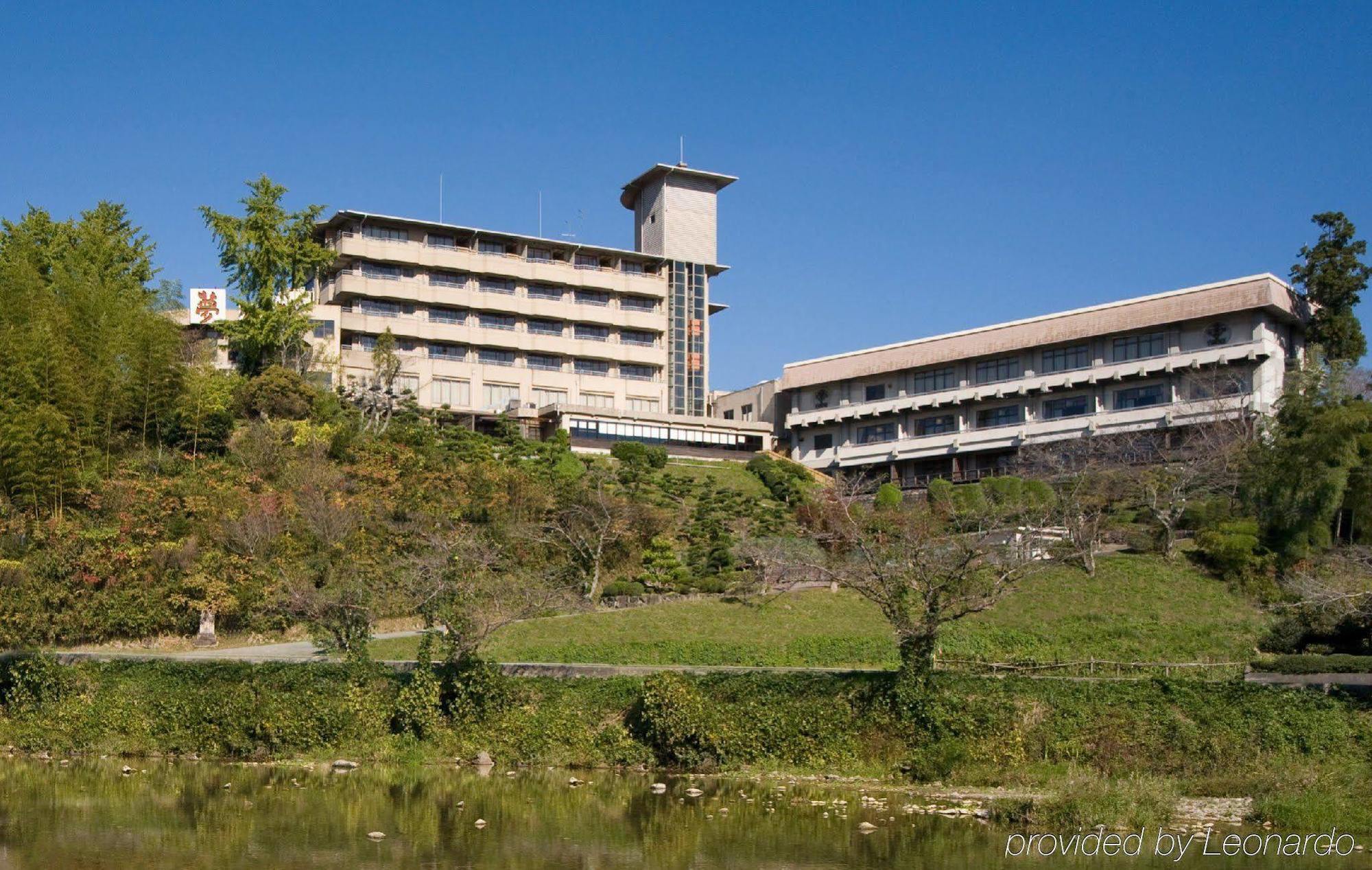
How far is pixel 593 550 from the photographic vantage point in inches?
1868

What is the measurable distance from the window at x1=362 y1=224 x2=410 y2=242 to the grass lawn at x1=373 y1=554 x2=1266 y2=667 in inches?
1545

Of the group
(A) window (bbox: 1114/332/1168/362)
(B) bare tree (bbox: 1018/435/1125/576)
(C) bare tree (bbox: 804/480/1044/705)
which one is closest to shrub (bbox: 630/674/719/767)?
(C) bare tree (bbox: 804/480/1044/705)

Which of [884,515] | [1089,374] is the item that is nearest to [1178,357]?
[1089,374]

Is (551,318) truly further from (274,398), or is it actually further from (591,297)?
(274,398)

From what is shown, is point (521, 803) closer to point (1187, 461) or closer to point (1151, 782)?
point (1151, 782)

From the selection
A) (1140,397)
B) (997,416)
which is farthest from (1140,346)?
(997,416)

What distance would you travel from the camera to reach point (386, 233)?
248 ft

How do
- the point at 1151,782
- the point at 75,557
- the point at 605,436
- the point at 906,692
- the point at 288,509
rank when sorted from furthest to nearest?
the point at 605,436 → the point at 288,509 → the point at 75,557 → the point at 906,692 → the point at 1151,782

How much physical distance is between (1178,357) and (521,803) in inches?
1803

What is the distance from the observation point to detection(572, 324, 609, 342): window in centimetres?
8012

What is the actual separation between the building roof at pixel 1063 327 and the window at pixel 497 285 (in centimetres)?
1680

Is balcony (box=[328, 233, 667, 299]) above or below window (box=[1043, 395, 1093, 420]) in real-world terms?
above

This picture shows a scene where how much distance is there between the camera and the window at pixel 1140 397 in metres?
62.1

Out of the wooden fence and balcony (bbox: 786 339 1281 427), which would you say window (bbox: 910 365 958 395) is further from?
the wooden fence
